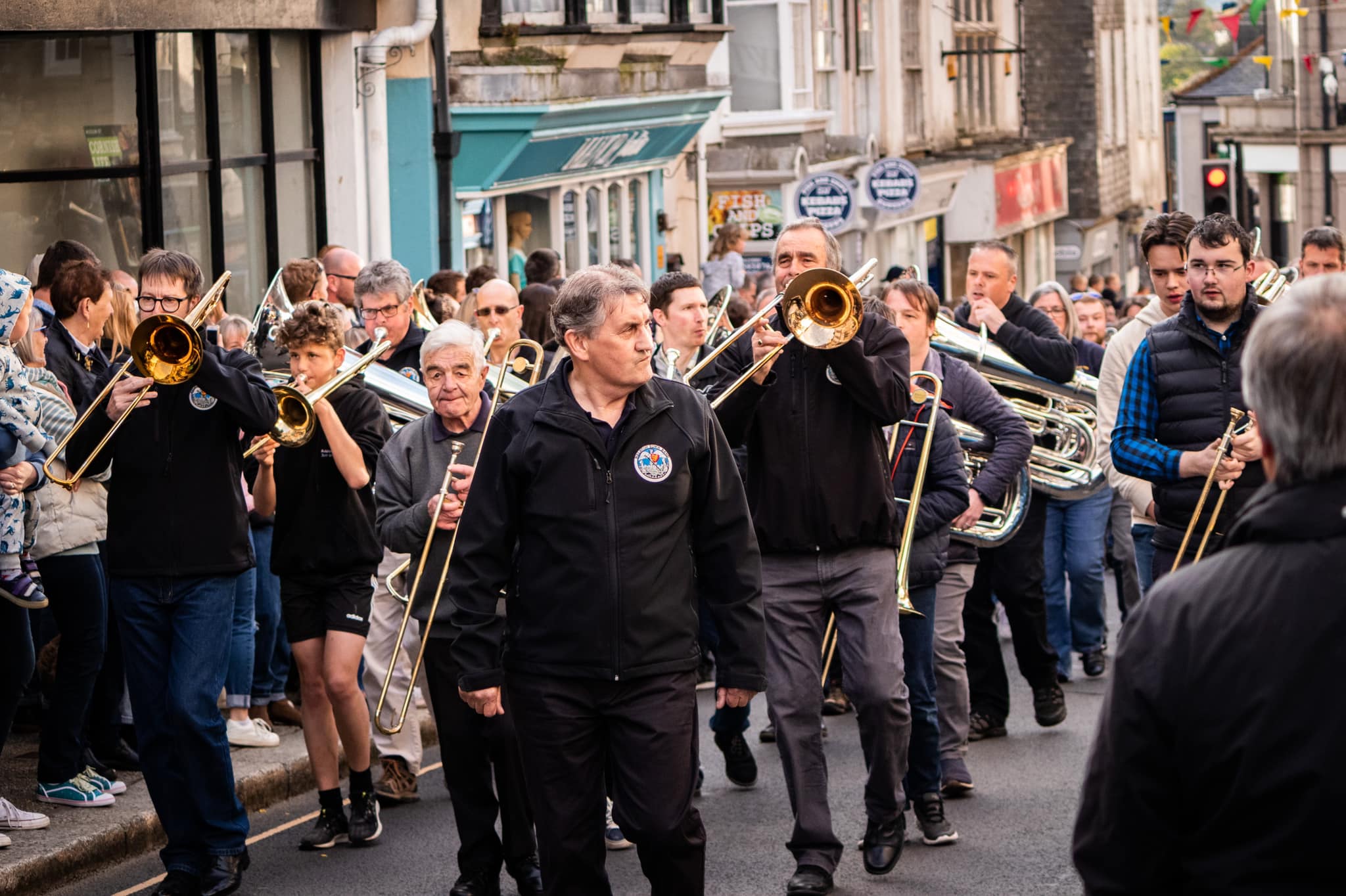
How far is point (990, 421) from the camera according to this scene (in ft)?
27.7

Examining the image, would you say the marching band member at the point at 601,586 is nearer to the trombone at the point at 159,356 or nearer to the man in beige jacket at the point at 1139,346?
the trombone at the point at 159,356

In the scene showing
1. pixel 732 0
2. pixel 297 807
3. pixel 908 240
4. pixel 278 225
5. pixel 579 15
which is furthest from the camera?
pixel 908 240

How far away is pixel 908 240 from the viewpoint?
103ft

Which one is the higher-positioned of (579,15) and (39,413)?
(579,15)

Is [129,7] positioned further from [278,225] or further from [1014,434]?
[1014,434]

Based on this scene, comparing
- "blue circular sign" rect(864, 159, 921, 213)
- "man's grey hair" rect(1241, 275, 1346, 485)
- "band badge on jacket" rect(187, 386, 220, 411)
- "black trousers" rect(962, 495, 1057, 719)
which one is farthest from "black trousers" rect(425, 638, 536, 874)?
"blue circular sign" rect(864, 159, 921, 213)

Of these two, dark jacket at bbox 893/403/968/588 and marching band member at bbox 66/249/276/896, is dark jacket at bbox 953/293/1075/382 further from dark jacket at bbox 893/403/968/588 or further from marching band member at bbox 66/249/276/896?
marching band member at bbox 66/249/276/896

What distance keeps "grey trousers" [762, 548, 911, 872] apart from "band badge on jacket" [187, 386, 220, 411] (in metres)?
1.89

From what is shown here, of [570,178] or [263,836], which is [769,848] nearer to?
[263,836]

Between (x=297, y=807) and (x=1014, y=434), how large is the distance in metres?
3.34

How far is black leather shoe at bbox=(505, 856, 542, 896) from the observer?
6.60 metres

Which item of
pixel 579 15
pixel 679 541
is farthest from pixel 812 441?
pixel 579 15

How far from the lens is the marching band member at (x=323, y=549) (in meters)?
7.05

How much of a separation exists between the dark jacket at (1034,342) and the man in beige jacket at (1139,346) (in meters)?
1.22
